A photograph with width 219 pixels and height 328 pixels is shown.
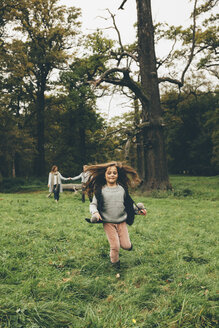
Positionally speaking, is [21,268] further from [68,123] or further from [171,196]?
[68,123]

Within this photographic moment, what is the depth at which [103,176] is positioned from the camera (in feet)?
16.2

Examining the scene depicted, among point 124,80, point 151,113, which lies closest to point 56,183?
point 124,80

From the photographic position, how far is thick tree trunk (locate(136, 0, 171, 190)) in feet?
54.1

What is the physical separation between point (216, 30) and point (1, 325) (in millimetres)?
23021

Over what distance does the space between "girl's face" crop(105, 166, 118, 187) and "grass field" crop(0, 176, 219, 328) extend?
1.35 meters

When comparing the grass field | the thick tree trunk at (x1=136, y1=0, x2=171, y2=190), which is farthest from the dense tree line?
the grass field

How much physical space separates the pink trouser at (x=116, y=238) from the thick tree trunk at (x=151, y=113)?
1204cm

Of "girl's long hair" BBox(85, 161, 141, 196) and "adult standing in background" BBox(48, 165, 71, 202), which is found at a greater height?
"girl's long hair" BBox(85, 161, 141, 196)

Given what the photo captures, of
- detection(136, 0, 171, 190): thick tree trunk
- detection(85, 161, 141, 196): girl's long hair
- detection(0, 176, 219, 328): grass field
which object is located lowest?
detection(0, 176, 219, 328): grass field

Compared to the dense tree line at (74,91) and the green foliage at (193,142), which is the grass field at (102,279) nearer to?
the dense tree line at (74,91)

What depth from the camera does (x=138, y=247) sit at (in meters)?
5.68

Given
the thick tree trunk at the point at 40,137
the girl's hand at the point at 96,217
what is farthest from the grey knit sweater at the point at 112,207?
the thick tree trunk at the point at 40,137

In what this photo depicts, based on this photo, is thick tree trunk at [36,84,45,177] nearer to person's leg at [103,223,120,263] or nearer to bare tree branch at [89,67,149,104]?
bare tree branch at [89,67,149,104]

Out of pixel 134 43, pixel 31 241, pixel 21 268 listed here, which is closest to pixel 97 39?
pixel 134 43
